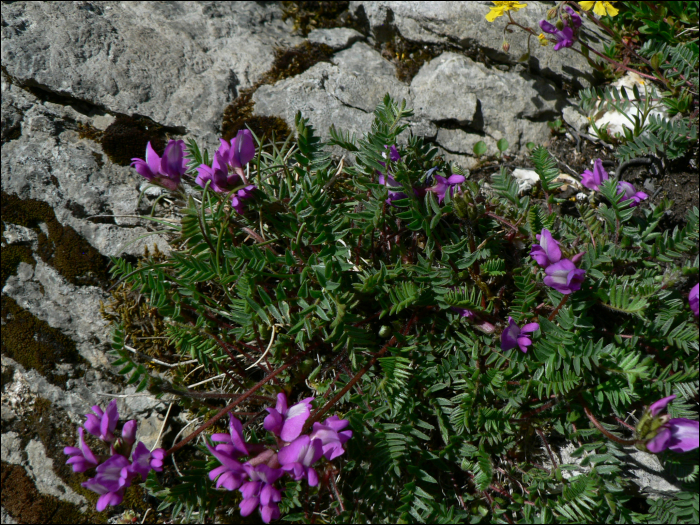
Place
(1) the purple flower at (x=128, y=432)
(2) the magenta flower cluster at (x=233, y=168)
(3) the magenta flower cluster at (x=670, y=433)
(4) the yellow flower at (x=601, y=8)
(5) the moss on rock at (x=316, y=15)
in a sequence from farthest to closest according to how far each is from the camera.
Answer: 1. (5) the moss on rock at (x=316, y=15)
2. (4) the yellow flower at (x=601, y=8)
3. (2) the magenta flower cluster at (x=233, y=168)
4. (1) the purple flower at (x=128, y=432)
5. (3) the magenta flower cluster at (x=670, y=433)

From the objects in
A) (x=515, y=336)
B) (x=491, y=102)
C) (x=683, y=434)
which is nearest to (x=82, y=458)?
(x=515, y=336)

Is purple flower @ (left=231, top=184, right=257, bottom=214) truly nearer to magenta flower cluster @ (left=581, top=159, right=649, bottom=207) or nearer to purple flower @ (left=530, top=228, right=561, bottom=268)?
purple flower @ (left=530, top=228, right=561, bottom=268)

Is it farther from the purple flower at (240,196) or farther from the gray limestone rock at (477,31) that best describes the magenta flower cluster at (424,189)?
the gray limestone rock at (477,31)

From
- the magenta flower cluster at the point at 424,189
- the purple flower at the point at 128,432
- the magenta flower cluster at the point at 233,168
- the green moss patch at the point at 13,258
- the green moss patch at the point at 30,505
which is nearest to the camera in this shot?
the purple flower at the point at 128,432

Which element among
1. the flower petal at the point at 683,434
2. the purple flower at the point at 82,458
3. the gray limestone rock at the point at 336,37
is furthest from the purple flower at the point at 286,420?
the gray limestone rock at the point at 336,37

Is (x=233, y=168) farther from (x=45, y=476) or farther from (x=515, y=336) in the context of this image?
(x=45, y=476)

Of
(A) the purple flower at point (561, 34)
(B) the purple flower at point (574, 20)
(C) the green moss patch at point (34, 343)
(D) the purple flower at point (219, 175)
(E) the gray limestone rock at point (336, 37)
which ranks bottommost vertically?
(C) the green moss patch at point (34, 343)
